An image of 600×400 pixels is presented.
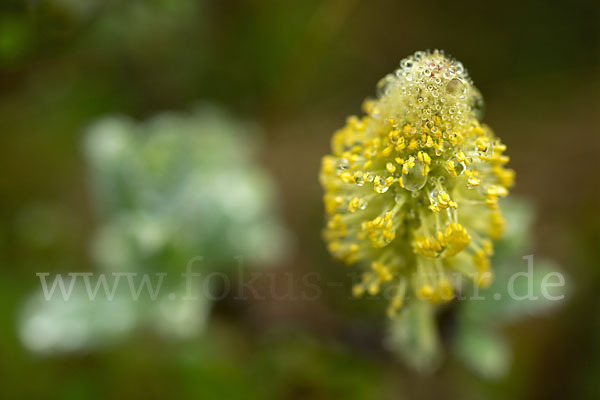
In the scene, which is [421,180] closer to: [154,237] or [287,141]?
[154,237]

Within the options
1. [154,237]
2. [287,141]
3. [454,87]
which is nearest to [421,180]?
[454,87]

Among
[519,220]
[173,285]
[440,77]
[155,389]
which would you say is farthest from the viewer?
[155,389]

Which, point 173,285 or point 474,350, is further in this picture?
point 173,285

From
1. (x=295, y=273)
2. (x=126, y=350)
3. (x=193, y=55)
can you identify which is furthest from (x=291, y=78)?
(x=126, y=350)

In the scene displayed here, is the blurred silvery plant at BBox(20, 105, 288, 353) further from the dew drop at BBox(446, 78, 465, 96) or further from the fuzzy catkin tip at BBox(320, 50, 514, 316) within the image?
the dew drop at BBox(446, 78, 465, 96)

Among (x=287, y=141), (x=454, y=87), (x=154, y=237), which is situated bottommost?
(x=154, y=237)

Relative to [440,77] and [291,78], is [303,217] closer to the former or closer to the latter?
[291,78]

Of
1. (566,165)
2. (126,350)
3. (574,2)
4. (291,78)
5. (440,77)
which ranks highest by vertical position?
(574,2)

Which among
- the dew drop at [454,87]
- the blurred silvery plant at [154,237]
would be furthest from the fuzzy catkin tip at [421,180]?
the blurred silvery plant at [154,237]
